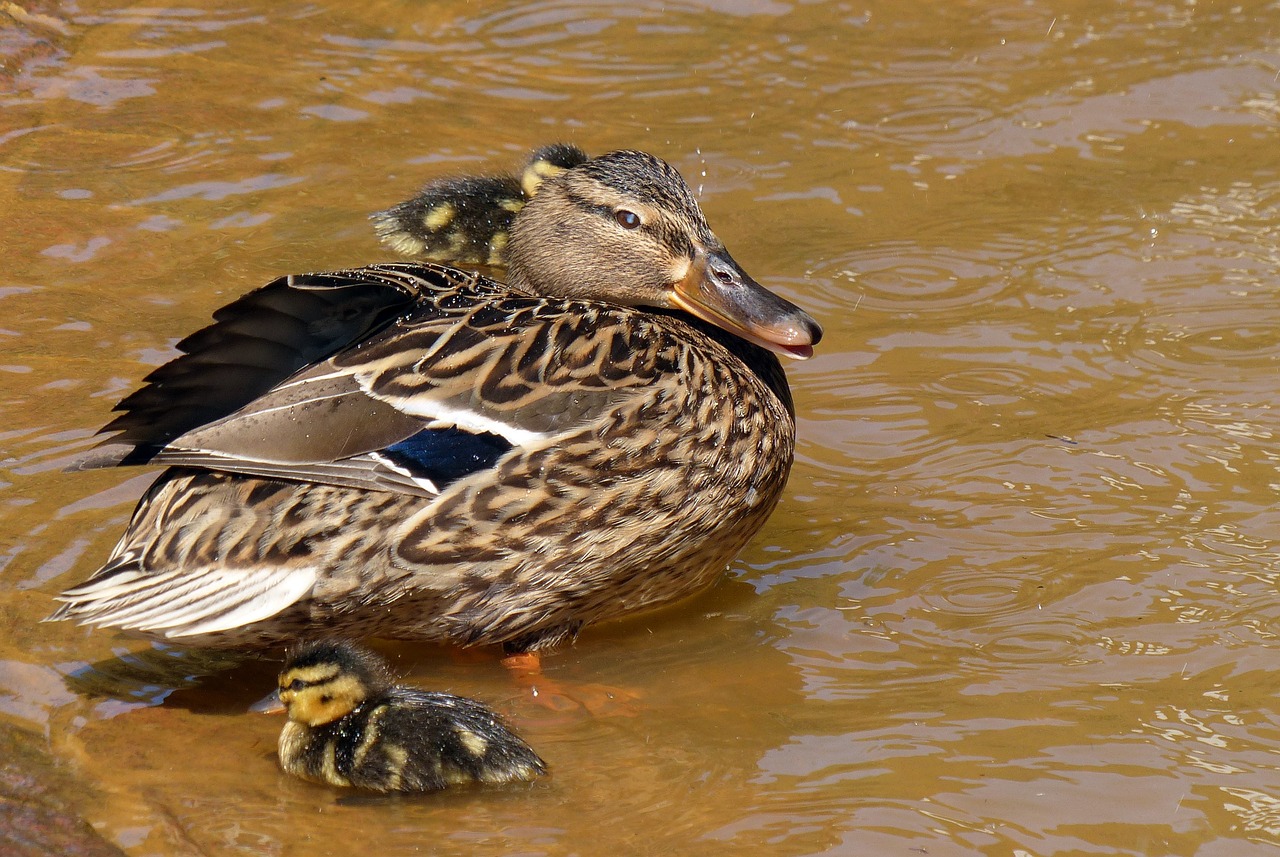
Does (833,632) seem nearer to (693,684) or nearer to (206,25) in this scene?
(693,684)

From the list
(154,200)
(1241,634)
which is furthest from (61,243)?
(1241,634)

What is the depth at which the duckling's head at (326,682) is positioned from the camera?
3.52 meters

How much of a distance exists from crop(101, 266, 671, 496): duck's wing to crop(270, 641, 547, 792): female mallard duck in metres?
0.45

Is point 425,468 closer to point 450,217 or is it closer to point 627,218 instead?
point 627,218

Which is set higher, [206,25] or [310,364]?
[206,25]

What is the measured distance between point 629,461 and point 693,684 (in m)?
0.57

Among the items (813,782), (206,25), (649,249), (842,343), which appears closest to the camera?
(813,782)

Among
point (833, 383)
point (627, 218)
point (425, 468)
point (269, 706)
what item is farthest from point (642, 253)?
point (269, 706)

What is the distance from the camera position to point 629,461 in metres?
3.98

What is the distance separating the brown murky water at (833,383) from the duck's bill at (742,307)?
563 millimetres

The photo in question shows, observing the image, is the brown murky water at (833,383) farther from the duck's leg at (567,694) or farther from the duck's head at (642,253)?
the duck's head at (642,253)

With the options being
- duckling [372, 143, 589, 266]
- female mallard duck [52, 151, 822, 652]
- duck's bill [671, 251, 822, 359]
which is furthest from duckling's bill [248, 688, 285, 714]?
duckling [372, 143, 589, 266]

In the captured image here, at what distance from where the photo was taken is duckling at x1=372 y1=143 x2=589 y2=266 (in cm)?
603

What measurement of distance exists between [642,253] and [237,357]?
4.59 ft
